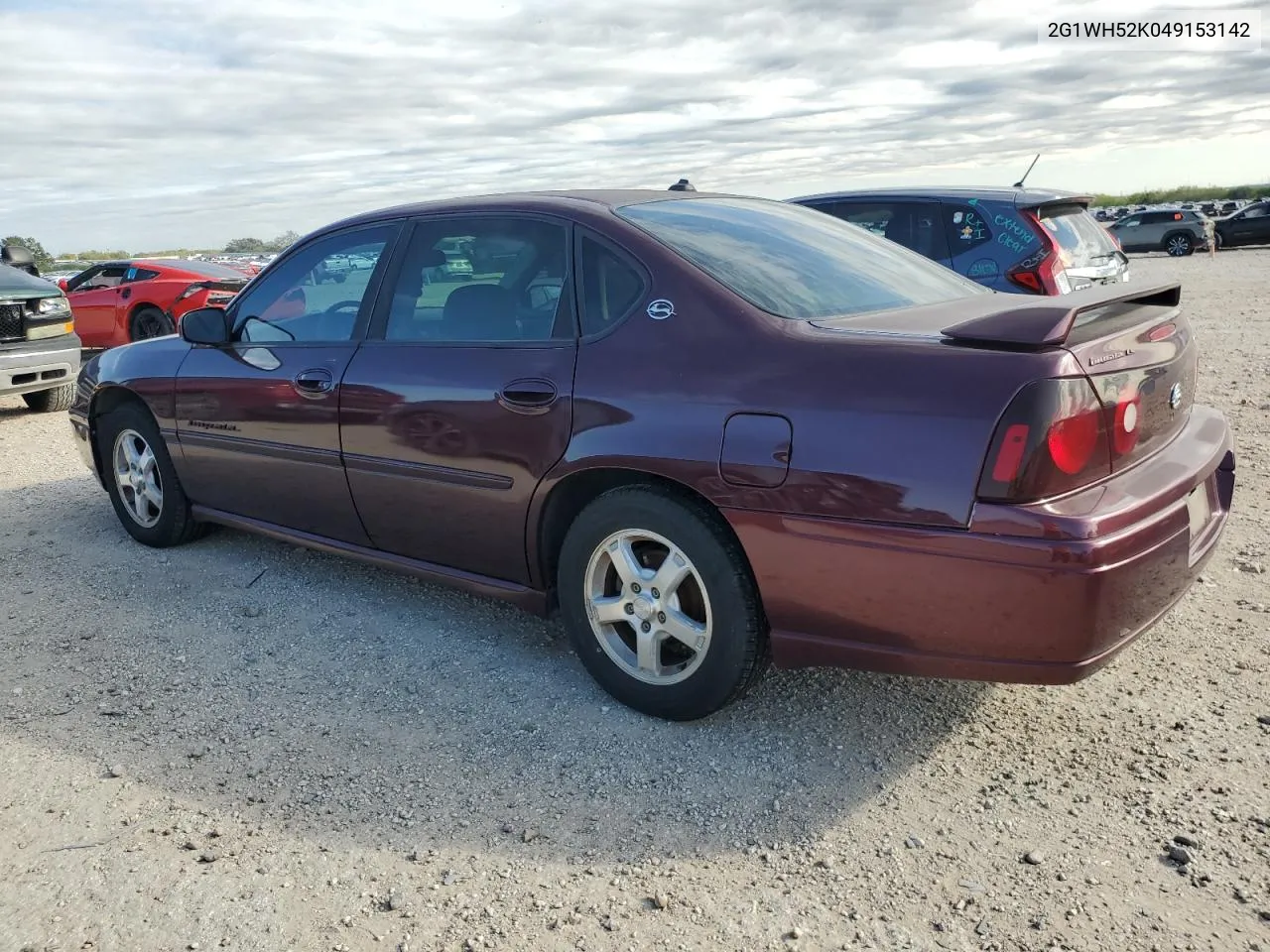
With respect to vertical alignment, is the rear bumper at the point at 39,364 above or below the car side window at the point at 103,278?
below

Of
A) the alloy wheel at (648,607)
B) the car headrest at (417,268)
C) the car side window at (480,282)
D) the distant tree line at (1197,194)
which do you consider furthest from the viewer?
the distant tree line at (1197,194)

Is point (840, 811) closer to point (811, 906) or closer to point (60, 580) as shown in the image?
point (811, 906)

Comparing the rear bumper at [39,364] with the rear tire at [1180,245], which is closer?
the rear bumper at [39,364]

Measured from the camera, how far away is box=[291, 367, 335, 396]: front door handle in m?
3.97

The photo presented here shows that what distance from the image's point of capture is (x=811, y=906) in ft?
7.75

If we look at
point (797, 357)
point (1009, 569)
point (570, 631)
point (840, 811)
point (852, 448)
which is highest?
point (797, 357)

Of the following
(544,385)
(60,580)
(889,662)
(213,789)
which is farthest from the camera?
(60,580)

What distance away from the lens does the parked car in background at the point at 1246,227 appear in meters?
29.5

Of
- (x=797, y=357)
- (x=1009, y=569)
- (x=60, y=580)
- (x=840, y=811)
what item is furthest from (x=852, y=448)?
(x=60, y=580)

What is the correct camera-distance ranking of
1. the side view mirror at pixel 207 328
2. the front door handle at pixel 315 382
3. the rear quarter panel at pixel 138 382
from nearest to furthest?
the front door handle at pixel 315 382 < the side view mirror at pixel 207 328 < the rear quarter panel at pixel 138 382

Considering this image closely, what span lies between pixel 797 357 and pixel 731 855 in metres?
1.27

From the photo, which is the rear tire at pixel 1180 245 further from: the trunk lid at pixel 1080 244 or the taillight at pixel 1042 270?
the taillight at pixel 1042 270

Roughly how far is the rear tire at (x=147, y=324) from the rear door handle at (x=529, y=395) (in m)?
11.0

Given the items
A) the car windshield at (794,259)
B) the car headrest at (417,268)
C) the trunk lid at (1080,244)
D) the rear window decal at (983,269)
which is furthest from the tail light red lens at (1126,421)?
the rear window decal at (983,269)
